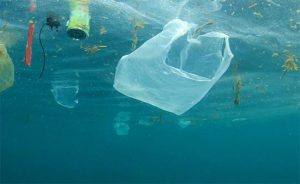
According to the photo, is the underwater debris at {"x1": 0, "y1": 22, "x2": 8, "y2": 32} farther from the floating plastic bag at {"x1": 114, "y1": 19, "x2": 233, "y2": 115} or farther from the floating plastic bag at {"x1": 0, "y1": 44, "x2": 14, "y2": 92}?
the floating plastic bag at {"x1": 114, "y1": 19, "x2": 233, "y2": 115}

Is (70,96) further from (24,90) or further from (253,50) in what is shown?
(253,50)

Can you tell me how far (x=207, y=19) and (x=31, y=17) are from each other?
17.2ft

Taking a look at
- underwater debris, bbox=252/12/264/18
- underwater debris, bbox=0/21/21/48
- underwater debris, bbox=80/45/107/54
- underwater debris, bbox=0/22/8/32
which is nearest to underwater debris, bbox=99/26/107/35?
underwater debris, bbox=80/45/107/54

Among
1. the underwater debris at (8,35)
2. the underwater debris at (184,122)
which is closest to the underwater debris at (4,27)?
the underwater debris at (8,35)

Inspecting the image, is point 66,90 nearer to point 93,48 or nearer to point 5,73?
point 93,48

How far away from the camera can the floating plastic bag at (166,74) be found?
6316 mm

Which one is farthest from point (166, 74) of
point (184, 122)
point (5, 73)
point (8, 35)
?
point (184, 122)

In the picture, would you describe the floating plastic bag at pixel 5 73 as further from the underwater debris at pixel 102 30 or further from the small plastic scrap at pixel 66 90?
the small plastic scrap at pixel 66 90

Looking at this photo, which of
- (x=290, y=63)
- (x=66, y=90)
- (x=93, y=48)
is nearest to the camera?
(x=290, y=63)

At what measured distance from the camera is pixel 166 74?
634 centimetres

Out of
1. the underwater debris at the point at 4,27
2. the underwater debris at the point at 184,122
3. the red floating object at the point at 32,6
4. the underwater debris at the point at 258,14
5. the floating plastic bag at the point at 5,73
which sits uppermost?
the underwater debris at the point at 258,14

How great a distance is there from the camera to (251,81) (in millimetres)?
18969

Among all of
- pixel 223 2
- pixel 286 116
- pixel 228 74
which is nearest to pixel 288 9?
pixel 223 2

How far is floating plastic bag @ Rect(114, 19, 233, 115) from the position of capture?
6316mm
